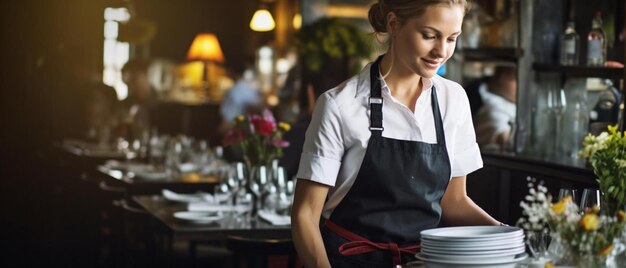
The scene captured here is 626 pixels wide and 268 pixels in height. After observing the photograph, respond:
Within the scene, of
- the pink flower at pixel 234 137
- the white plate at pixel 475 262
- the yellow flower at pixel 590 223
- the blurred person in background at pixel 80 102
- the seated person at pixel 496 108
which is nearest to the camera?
the yellow flower at pixel 590 223

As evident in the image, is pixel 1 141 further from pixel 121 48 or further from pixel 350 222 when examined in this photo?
pixel 121 48

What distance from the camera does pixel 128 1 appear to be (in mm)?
15672

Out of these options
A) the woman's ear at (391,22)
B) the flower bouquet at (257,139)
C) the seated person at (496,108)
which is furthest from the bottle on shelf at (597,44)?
the woman's ear at (391,22)

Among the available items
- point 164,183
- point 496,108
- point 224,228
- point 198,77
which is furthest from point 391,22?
point 198,77

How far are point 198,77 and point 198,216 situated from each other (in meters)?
13.5

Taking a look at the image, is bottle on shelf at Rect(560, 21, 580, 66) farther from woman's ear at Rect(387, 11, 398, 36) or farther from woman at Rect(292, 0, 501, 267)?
woman's ear at Rect(387, 11, 398, 36)

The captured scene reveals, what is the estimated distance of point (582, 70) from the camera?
→ 5.55 metres

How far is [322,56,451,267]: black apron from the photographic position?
10.0ft

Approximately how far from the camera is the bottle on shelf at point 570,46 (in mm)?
5762

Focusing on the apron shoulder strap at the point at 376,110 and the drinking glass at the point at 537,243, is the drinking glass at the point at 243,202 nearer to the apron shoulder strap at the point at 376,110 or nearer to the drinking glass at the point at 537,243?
the apron shoulder strap at the point at 376,110

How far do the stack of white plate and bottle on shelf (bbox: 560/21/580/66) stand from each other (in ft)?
10.3

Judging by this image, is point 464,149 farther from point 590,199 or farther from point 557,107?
point 557,107

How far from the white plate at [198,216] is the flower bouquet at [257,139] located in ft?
1.66

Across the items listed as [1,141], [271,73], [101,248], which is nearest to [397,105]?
[101,248]
